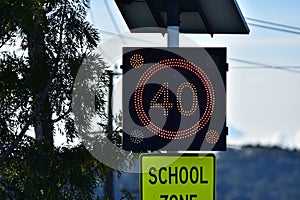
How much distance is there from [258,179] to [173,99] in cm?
8839

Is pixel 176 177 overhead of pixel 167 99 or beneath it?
beneath

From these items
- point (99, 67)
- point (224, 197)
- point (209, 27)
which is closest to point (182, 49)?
point (209, 27)

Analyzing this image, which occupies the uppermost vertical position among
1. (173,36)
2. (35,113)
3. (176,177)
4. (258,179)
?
(258,179)

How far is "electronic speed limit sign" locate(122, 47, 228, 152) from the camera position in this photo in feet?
34.1

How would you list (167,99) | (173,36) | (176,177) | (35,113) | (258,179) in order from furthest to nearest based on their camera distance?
(258,179), (35,113), (173,36), (176,177), (167,99)

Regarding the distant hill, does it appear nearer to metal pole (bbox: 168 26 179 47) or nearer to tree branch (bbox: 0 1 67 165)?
tree branch (bbox: 0 1 67 165)

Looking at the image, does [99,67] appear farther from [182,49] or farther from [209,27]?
[182,49]

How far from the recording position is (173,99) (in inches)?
408

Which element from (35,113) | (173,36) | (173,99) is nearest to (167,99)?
(173,99)

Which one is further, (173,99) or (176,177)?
(176,177)

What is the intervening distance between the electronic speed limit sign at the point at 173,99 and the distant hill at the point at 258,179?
72.3 metres

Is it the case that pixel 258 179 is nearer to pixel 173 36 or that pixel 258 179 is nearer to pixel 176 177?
pixel 173 36

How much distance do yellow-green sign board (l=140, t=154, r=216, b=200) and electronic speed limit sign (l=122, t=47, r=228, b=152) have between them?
1.89 feet

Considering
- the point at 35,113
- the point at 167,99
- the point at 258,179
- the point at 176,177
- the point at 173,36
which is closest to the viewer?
the point at 167,99
